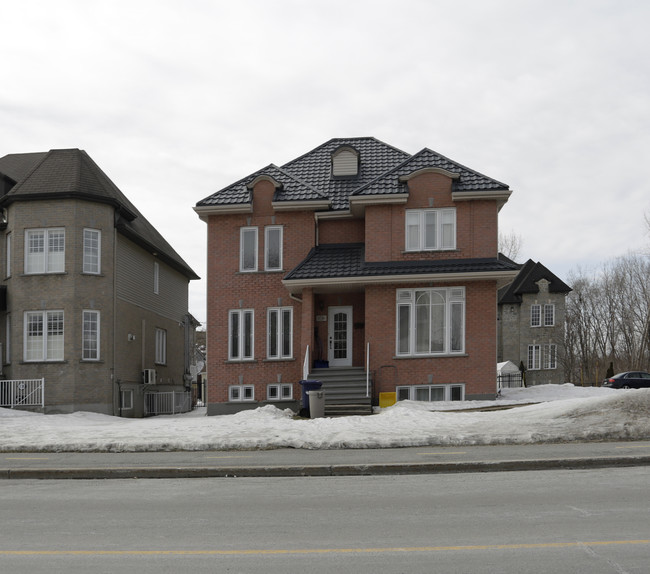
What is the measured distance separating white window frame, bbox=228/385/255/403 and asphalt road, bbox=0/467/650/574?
14908 mm

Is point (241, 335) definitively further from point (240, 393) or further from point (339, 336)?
point (339, 336)

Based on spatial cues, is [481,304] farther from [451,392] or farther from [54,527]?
[54,527]

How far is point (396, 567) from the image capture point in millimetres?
6465

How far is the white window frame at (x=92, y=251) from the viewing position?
27.6 metres

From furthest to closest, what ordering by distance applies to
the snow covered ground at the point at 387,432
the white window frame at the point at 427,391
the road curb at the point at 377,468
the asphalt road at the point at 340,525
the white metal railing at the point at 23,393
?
the white metal railing at the point at 23,393, the white window frame at the point at 427,391, the snow covered ground at the point at 387,432, the road curb at the point at 377,468, the asphalt road at the point at 340,525

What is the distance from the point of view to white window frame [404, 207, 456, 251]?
82.4ft

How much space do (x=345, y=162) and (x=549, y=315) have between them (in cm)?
3447

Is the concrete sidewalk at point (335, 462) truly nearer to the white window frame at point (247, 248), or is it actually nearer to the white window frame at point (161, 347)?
the white window frame at point (247, 248)

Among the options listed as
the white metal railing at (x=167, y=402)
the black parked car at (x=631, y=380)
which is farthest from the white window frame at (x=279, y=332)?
the black parked car at (x=631, y=380)

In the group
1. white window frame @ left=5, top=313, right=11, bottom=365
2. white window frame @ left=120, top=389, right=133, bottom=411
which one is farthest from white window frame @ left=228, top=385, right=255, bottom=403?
white window frame @ left=5, top=313, right=11, bottom=365

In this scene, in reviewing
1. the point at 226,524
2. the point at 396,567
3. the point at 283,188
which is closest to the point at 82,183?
the point at 283,188

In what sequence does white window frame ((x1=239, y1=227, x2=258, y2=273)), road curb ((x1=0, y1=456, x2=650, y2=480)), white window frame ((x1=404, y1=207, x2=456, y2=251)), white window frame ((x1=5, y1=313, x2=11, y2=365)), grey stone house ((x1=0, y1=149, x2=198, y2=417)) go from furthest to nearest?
white window frame ((x1=5, y1=313, x2=11, y2=365))
white window frame ((x1=239, y1=227, x2=258, y2=273))
grey stone house ((x1=0, y1=149, x2=198, y2=417))
white window frame ((x1=404, y1=207, x2=456, y2=251))
road curb ((x1=0, y1=456, x2=650, y2=480))

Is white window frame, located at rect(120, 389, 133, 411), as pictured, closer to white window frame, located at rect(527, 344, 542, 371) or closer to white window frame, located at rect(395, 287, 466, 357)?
white window frame, located at rect(395, 287, 466, 357)

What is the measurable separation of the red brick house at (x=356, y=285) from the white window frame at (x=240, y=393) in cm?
4
